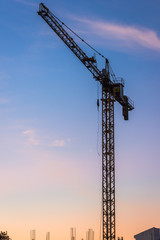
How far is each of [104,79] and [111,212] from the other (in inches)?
1131

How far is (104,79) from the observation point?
85.1 metres

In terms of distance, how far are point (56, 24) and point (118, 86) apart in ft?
62.9

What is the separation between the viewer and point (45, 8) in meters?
83.2

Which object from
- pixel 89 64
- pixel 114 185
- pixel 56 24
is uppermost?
pixel 56 24

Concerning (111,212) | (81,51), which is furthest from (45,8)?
(111,212)

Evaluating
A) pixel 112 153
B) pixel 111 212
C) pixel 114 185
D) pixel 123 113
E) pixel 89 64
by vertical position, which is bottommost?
pixel 111 212

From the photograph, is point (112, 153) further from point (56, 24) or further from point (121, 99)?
point (56, 24)

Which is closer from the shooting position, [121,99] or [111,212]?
[111,212]

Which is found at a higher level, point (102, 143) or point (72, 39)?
point (72, 39)

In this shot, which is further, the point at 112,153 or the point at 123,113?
the point at 123,113

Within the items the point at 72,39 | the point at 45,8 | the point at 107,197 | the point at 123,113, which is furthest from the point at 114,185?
the point at 45,8

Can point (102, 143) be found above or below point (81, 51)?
below

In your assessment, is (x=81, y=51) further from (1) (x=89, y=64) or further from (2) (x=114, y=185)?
(2) (x=114, y=185)

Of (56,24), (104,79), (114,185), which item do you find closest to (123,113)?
(104,79)
